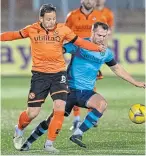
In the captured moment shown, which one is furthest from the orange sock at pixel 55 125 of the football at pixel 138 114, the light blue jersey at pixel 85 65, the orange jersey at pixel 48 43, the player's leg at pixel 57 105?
the football at pixel 138 114

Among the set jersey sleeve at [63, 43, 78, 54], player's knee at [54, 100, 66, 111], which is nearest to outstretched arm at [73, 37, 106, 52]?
jersey sleeve at [63, 43, 78, 54]

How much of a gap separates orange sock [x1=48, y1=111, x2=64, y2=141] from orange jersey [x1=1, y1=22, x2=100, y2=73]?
22.5 inches

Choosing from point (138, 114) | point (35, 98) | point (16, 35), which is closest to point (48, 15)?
point (16, 35)

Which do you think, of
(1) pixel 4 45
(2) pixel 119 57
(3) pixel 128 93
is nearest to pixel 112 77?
(2) pixel 119 57

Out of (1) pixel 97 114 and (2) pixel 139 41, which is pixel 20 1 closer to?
(2) pixel 139 41

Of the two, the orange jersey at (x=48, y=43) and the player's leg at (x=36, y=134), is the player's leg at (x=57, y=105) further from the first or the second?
the player's leg at (x=36, y=134)

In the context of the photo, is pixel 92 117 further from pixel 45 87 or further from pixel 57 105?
pixel 45 87

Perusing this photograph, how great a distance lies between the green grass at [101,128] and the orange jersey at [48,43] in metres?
1.04

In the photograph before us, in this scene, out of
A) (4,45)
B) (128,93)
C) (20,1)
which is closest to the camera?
(128,93)

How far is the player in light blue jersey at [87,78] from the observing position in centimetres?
1134

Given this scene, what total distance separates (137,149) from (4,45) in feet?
45.8

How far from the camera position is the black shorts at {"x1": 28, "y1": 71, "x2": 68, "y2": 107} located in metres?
11.0

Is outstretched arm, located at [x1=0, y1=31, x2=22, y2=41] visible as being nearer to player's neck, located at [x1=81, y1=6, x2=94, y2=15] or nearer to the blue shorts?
the blue shorts

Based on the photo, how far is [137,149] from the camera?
36.3 feet
